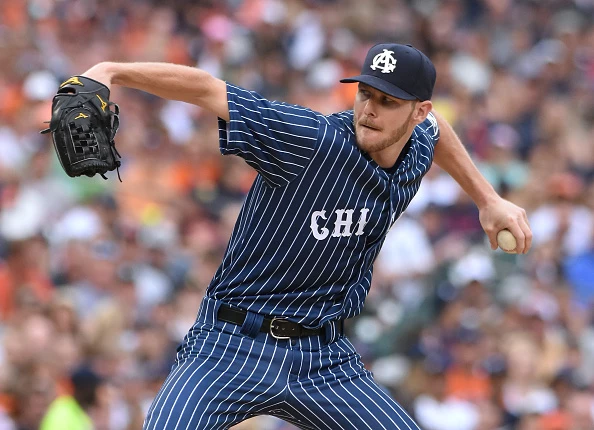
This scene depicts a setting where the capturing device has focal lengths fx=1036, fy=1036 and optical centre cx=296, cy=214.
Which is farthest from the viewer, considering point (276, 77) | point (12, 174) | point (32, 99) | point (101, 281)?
point (276, 77)

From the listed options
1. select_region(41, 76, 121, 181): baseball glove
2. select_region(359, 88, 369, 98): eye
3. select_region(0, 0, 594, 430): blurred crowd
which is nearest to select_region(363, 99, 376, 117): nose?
select_region(359, 88, 369, 98): eye

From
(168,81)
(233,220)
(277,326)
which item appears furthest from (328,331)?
(233,220)

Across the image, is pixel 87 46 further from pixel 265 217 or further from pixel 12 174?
pixel 265 217

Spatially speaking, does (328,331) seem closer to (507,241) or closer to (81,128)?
(507,241)

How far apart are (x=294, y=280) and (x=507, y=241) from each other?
90 centimetres

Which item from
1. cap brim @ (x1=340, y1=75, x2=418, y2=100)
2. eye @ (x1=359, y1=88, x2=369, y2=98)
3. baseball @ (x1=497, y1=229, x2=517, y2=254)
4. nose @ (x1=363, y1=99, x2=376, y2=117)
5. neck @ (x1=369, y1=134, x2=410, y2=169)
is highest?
cap brim @ (x1=340, y1=75, x2=418, y2=100)

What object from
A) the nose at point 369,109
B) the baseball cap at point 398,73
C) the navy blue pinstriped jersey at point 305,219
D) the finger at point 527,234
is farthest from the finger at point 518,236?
the nose at point 369,109

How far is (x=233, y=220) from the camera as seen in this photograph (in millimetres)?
7461

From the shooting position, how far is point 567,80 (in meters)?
10.4

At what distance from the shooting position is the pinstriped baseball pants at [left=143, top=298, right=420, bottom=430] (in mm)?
3477

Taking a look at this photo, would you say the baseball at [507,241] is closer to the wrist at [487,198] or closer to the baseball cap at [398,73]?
the wrist at [487,198]

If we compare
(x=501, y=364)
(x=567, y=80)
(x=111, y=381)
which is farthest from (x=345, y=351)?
(x=567, y=80)

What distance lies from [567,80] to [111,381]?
6401 mm

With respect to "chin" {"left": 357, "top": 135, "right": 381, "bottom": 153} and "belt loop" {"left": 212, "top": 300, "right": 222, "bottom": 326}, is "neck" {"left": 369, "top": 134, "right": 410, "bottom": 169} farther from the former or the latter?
"belt loop" {"left": 212, "top": 300, "right": 222, "bottom": 326}
